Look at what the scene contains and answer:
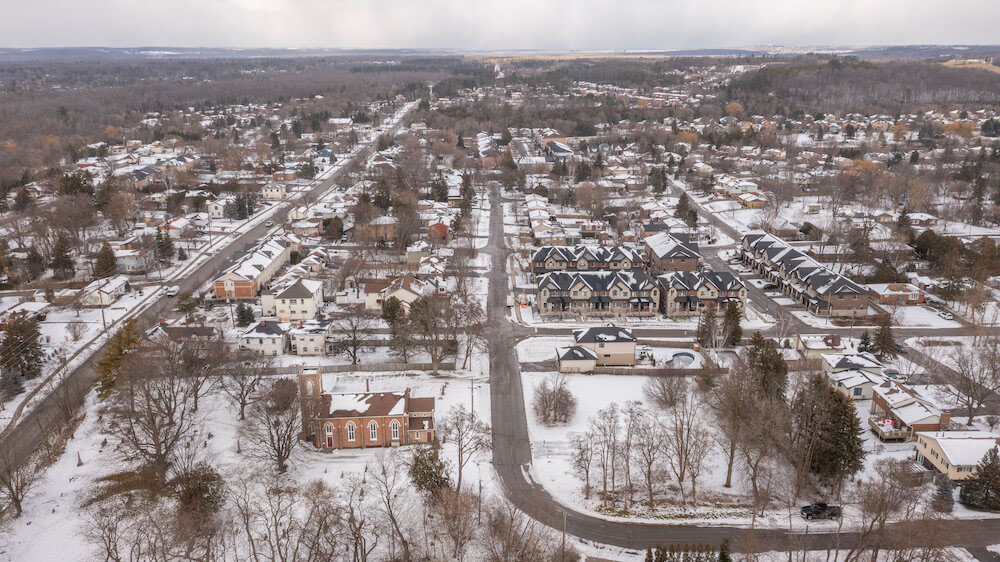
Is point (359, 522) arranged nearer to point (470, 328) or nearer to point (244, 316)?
point (470, 328)

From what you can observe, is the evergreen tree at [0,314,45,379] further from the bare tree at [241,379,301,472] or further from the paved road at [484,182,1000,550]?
the paved road at [484,182,1000,550]

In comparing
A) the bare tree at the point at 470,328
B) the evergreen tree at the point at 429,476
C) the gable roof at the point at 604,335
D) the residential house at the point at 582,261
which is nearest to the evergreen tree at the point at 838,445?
the gable roof at the point at 604,335

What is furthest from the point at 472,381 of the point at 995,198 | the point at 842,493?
the point at 995,198

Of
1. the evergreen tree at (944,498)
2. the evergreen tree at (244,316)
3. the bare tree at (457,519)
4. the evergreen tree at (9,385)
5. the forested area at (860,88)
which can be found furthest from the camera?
the forested area at (860,88)

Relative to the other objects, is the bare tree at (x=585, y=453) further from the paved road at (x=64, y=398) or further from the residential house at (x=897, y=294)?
the residential house at (x=897, y=294)

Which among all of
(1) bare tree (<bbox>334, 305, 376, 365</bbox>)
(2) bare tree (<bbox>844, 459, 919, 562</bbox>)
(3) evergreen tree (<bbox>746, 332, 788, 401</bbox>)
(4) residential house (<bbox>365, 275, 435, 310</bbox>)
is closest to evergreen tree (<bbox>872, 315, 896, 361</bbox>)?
(3) evergreen tree (<bbox>746, 332, 788, 401</bbox>)

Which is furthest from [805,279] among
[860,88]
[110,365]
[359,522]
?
[860,88]

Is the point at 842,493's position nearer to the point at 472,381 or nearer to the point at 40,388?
the point at 472,381
